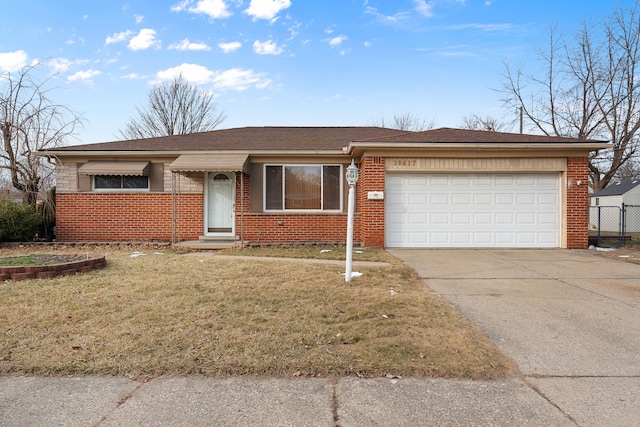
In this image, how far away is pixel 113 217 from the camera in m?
11.8

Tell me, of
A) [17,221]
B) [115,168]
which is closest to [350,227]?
[115,168]

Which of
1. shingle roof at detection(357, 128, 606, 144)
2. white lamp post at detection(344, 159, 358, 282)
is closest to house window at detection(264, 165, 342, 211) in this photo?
shingle roof at detection(357, 128, 606, 144)

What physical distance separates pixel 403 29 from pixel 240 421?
1387 cm

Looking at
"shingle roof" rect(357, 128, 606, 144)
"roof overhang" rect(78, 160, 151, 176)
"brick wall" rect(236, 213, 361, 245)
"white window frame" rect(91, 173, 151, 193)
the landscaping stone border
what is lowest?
the landscaping stone border

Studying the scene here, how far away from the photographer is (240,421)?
2.46 m

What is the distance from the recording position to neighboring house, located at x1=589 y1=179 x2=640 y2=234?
24378 millimetres

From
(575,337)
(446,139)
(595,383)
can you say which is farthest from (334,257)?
(595,383)

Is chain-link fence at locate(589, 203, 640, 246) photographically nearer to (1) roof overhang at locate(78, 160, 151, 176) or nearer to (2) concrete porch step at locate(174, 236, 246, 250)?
(2) concrete porch step at locate(174, 236, 246, 250)

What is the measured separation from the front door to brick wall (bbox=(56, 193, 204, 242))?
781 mm

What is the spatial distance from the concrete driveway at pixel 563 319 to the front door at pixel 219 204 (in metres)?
5.81

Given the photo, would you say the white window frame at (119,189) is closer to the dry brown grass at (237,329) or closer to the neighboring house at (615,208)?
the dry brown grass at (237,329)

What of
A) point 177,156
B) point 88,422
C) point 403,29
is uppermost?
point 403,29

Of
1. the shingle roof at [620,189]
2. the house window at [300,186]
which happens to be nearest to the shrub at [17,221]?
the house window at [300,186]

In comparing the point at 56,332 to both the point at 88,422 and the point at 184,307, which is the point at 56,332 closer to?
the point at 184,307
